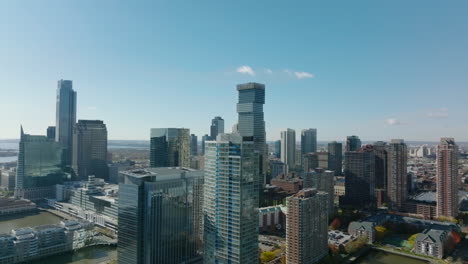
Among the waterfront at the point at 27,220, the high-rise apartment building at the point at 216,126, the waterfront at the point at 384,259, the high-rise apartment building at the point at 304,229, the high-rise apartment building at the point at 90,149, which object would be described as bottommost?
the waterfront at the point at 384,259

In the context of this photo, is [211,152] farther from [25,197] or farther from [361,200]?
[25,197]

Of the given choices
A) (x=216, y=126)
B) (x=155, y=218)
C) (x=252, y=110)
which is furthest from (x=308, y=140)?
(x=155, y=218)

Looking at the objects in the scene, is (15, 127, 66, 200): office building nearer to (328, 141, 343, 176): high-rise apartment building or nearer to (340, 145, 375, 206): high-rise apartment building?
(340, 145, 375, 206): high-rise apartment building

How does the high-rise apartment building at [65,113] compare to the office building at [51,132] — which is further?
the office building at [51,132]

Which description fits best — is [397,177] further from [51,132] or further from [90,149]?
[51,132]

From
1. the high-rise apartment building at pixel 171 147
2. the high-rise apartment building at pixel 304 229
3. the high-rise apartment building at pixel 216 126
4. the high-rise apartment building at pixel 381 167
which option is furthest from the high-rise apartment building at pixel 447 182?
the high-rise apartment building at pixel 216 126

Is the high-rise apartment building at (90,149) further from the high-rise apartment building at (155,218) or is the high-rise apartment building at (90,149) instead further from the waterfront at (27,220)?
the high-rise apartment building at (155,218)
